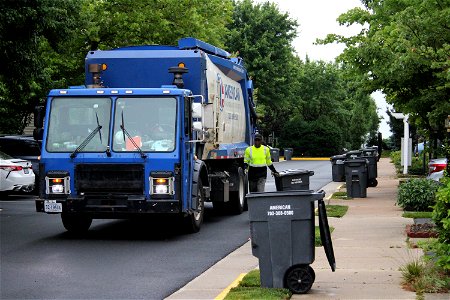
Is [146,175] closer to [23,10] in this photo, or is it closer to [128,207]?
[128,207]

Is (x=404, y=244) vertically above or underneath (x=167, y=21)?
underneath

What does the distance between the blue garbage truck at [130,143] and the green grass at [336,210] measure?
3757 millimetres

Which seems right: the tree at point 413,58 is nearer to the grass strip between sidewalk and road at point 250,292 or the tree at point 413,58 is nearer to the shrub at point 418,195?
the shrub at point 418,195

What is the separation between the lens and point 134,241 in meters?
14.6

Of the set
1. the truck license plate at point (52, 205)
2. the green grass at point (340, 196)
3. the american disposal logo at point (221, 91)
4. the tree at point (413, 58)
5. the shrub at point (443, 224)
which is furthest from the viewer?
the green grass at point (340, 196)

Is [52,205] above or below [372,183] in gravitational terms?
above

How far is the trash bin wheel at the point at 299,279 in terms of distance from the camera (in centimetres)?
926

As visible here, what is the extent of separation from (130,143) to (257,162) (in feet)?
13.7

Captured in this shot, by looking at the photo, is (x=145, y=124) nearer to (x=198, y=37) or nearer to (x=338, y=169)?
(x=338, y=169)

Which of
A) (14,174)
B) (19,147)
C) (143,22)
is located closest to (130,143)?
(14,174)

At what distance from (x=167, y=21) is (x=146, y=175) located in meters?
20.4

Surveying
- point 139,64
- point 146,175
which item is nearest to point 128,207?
point 146,175

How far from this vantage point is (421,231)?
1456cm

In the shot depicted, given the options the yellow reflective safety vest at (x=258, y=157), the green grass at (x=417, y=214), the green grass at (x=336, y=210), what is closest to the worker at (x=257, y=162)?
the yellow reflective safety vest at (x=258, y=157)
